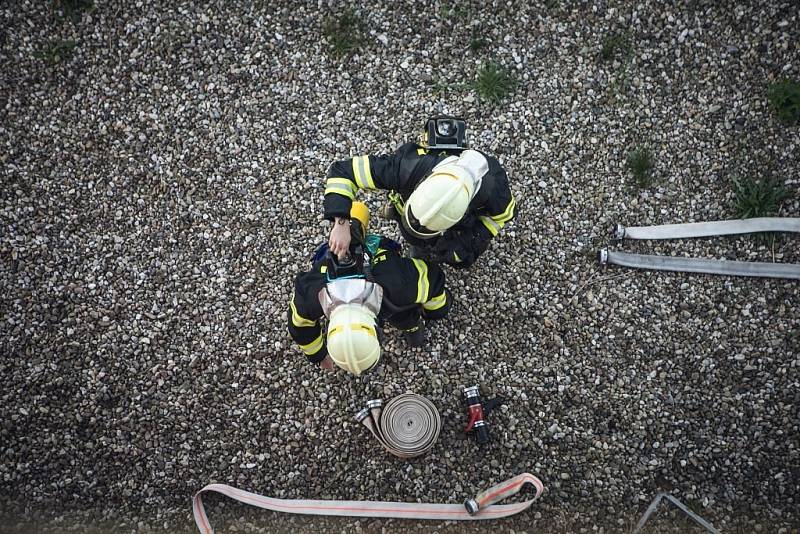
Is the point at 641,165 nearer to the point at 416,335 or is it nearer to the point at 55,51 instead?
the point at 416,335

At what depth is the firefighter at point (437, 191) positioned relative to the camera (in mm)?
3539

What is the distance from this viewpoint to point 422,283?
4281mm

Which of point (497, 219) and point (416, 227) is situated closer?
point (416, 227)

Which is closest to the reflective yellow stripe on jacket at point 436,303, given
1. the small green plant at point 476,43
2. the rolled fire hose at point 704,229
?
the rolled fire hose at point 704,229

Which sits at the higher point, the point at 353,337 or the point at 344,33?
the point at 344,33

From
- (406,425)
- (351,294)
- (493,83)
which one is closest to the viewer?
(351,294)

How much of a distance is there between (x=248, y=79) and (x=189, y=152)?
1085 mm

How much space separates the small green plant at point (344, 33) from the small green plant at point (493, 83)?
1.47m

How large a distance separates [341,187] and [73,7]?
184 inches

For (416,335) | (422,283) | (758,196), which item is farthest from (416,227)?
(758,196)

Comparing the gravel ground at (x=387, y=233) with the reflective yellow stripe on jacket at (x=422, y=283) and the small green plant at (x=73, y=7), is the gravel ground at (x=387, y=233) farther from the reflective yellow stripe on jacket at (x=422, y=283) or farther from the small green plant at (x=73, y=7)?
the reflective yellow stripe on jacket at (x=422, y=283)

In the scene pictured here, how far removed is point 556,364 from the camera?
562 cm

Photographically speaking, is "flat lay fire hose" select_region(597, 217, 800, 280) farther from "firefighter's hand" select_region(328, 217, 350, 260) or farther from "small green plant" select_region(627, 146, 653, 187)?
"firefighter's hand" select_region(328, 217, 350, 260)

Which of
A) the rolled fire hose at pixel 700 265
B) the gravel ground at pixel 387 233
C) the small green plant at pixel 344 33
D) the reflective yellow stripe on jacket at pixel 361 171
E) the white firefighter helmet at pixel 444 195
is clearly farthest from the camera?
the small green plant at pixel 344 33
